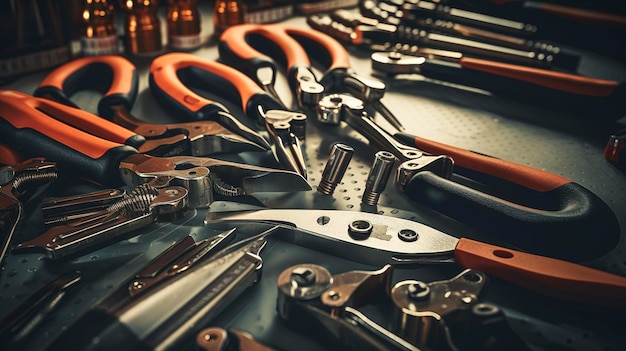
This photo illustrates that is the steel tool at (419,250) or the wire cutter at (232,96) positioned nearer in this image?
the steel tool at (419,250)

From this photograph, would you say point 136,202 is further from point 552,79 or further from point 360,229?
point 552,79

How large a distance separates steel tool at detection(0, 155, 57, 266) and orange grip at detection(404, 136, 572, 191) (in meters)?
0.46

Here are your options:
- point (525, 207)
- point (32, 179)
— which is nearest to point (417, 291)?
point (525, 207)

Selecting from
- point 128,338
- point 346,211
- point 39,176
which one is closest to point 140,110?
point 39,176

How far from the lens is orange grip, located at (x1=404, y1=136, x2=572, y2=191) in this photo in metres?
0.67

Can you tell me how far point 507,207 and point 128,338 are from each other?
0.39 meters

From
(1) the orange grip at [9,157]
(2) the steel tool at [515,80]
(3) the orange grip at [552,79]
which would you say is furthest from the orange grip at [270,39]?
(1) the orange grip at [9,157]

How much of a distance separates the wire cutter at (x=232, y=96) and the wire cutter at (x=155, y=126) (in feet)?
0.09

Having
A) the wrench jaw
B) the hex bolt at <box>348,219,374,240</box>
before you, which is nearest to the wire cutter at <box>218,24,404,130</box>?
the hex bolt at <box>348,219,374,240</box>

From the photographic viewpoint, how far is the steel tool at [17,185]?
1.95ft

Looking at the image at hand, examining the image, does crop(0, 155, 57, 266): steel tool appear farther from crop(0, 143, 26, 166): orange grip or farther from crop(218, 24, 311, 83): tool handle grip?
A: crop(218, 24, 311, 83): tool handle grip

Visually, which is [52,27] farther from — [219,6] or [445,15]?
[445,15]

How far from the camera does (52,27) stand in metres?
1.07

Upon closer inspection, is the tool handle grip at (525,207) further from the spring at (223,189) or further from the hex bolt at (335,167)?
the spring at (223,189)
